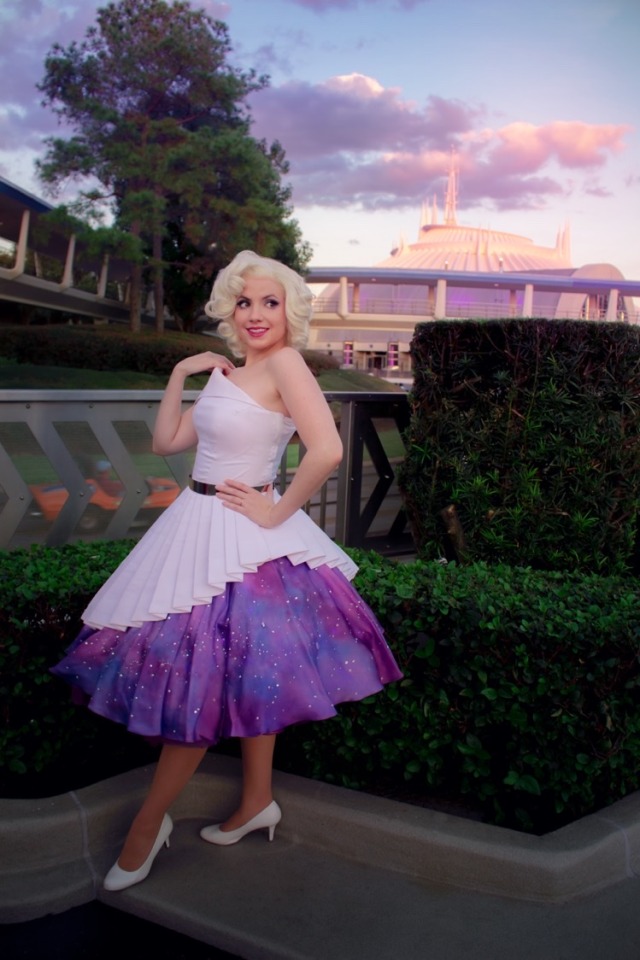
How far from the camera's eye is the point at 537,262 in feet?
384

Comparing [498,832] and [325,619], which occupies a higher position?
[325,619]

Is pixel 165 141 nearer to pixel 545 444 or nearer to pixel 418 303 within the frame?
pixel 545 444

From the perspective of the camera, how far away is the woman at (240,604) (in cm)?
246

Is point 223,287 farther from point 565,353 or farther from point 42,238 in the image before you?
point 42,238

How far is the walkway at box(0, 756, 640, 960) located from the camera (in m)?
2.50

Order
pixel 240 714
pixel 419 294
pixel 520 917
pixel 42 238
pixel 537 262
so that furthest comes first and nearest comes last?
pixel 537 262
pixel 419 294
pixel 42 238
pixel 520 917
pixel 240 714

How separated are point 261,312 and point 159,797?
5.03 feet

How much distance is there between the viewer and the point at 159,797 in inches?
103

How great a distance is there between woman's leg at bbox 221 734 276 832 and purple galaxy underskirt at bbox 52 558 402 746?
0.31m

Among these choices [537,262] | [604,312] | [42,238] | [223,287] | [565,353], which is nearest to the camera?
[223,287]

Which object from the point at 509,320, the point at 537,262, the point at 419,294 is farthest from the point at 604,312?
the point at 509,320

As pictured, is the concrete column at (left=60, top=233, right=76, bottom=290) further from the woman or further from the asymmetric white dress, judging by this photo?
the asymmetric white dress

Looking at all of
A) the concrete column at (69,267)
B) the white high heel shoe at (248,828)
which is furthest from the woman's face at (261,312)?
the concrete column at (69,267)

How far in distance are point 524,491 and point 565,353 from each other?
76 cm
